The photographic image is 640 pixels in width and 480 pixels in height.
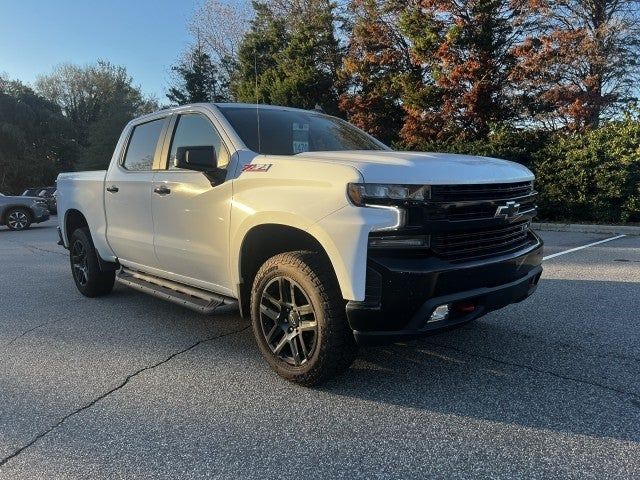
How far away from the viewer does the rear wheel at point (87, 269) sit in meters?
6.05

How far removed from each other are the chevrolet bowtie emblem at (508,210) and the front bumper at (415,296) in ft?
1.07

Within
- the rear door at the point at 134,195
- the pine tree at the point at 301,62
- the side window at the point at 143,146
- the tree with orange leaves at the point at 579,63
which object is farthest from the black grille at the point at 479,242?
the pine tree at the point at 301,62

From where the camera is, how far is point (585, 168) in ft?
44.5

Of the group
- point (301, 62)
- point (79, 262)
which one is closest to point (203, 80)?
point (301, 62)

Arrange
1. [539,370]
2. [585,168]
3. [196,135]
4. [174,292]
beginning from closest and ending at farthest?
[539,370]
[196,135]
[174,292]
[585,168]

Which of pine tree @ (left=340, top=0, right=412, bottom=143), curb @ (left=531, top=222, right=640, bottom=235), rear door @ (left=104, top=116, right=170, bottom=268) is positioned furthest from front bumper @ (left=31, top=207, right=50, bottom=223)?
curb @ (left=531, top=222, right=640, bottom=235)

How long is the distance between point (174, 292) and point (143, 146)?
156cm

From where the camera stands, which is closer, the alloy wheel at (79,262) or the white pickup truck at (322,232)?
the white pickup truck at (322,232)

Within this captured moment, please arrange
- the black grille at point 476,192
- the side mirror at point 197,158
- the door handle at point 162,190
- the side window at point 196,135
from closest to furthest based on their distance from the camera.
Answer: the black grille at point 476,192 → the side mirror at point 197,158 → the side window at point 196,135 → the door handle at point 162,190

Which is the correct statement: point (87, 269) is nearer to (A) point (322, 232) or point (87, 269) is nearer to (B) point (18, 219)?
(A) point (322, 232)

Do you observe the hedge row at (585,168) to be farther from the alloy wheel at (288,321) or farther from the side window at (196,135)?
the alloy wheel at (288,321)

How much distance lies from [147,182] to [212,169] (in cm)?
115

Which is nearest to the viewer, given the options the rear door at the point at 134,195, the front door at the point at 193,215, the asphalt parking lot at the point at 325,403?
the asphalt parking lot at the point at 325,403

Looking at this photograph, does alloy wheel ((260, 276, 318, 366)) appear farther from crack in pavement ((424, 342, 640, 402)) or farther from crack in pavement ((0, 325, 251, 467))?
crack in pavement ((424, 342, 640, 402))
